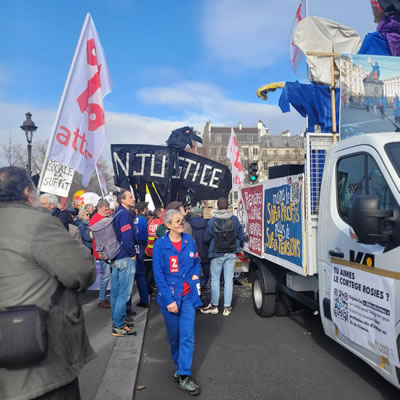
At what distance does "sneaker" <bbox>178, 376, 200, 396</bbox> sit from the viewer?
11.9 ft

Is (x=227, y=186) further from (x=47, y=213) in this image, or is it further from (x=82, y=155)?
(x=47, y=213)

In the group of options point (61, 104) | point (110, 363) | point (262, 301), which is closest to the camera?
point (110, 363)

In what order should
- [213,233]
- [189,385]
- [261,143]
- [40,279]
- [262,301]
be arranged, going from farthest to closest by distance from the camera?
[261,143] → [213,233] → [262,301] → [189,385] → [40,279]

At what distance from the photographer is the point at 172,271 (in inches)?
147

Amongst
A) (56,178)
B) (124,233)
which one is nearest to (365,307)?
(124,233)

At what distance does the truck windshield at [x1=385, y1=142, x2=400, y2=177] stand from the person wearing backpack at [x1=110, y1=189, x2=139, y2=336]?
11.0 ft

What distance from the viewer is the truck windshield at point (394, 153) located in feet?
10.0

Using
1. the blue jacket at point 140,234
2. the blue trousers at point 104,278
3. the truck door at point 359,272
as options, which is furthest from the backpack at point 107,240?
the truck door at point 359,272

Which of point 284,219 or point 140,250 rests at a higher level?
point 284,219

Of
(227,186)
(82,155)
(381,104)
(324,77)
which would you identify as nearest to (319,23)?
(324,77)

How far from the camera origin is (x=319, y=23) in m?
5.87

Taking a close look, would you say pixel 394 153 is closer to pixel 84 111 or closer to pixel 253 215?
pixel 253 215

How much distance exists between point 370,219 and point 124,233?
10.9ft

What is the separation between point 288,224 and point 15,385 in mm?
3505
